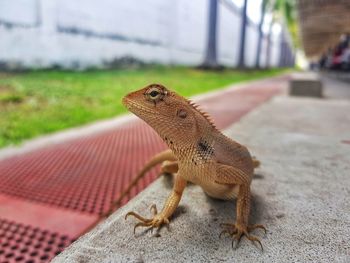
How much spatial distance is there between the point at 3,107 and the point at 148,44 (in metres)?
9.87

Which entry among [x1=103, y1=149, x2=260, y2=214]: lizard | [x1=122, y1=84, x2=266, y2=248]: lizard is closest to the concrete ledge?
[x1=103, y1=149, x2=260, y2=214]: lizard

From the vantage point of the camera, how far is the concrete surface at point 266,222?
1367mm

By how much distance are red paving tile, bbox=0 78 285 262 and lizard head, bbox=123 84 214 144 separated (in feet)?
3.03

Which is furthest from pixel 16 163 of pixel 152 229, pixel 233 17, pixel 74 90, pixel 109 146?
pixel 233 17

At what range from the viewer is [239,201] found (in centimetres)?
153

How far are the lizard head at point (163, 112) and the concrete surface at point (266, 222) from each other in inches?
17.2

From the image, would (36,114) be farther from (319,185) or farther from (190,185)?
(319,185)

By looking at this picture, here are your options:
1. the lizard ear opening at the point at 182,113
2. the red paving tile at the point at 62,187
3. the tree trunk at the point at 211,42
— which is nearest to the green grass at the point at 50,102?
the red paving tile at the point at 62,187

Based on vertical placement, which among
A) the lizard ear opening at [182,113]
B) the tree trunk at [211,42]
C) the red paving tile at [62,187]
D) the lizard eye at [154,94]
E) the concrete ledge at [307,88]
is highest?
the tree trunk at [211,42]

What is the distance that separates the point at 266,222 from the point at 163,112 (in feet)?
2.33

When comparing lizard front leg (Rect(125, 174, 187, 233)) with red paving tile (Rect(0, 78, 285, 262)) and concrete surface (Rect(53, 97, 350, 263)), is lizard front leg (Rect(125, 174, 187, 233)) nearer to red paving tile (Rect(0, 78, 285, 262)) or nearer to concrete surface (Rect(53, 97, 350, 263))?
concrete surface (Rect(53, 97, 350, 263))

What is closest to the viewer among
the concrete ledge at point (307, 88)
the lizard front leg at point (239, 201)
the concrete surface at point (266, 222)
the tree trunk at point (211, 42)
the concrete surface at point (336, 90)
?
the concrete surface at point (266, 222)

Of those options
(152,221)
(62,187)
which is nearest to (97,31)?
(62,187)

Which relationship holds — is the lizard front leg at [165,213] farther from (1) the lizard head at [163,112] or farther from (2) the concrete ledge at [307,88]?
(2) the concrete ledge at [307,88]
